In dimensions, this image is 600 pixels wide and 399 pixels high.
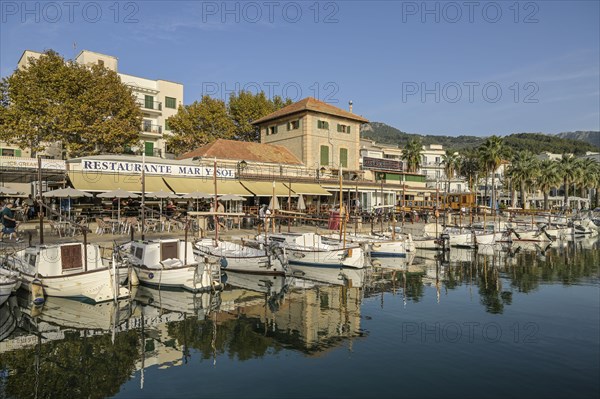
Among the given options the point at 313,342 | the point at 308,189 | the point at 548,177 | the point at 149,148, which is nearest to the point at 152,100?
the point at 149,148

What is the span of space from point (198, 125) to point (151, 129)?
596 centimetres

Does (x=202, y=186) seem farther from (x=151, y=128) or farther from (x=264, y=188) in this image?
(x=151, y=128)

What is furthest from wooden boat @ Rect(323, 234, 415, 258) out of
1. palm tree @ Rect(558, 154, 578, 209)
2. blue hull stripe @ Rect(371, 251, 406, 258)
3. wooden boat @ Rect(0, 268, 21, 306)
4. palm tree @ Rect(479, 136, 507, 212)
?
palm tree @ Rect(558, 154, 578, 209)

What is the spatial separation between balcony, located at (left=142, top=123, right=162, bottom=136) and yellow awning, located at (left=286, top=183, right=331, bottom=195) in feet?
71.9

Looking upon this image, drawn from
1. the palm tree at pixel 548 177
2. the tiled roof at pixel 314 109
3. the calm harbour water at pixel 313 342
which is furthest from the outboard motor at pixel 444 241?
the palm tree at pixel 548 177

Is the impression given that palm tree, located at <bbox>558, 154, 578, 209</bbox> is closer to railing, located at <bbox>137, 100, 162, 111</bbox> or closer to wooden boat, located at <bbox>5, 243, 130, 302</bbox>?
railing, located at <bbox>137, 100, 162, 111</bbox>

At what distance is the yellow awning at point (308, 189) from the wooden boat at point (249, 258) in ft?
53.0

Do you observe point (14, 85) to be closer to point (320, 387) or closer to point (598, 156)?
point (320, 387)

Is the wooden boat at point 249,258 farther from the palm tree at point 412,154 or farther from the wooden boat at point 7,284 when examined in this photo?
the palm tree at point 412,154

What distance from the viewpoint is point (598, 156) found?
363 ft

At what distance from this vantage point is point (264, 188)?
126ft

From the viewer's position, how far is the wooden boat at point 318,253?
25.2 metres

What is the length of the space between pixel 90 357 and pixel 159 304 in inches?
222

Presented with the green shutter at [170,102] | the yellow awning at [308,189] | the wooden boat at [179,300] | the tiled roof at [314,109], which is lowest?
the wooden boat at [179,300]
